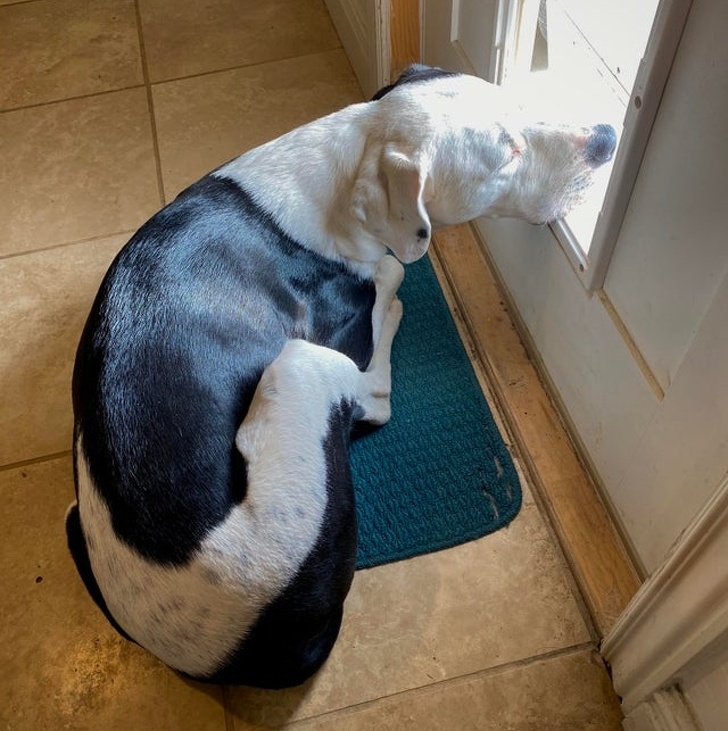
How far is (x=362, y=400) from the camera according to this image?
6.13ft

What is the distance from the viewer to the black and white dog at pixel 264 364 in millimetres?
1267

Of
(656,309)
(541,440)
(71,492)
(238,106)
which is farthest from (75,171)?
(656,309)

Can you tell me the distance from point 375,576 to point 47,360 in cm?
117

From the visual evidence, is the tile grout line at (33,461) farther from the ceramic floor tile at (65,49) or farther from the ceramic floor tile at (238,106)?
the ceramic floor tile at (65,49)

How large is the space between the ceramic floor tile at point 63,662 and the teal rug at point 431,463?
522mm

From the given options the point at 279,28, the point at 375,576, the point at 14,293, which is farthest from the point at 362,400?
the point at 279,28

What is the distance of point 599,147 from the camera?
5.17 ft

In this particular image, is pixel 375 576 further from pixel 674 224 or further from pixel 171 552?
pixel 674 224

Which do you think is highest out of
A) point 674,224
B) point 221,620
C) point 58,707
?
point 674,224

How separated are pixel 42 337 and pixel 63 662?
98cm

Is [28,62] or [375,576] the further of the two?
[28,62]

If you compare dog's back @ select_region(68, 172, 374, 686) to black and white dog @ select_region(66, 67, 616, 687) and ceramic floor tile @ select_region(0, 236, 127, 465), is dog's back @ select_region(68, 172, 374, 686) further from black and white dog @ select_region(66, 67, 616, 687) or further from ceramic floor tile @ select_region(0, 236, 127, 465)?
ceramic floor tile @ select_region(0, 236, 127, 465)

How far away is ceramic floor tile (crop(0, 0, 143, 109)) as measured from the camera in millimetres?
3010

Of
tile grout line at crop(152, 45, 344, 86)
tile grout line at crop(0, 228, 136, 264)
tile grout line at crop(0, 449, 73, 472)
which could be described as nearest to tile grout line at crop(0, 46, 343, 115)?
tile grout line at crop(152, 45, 344, 86)
